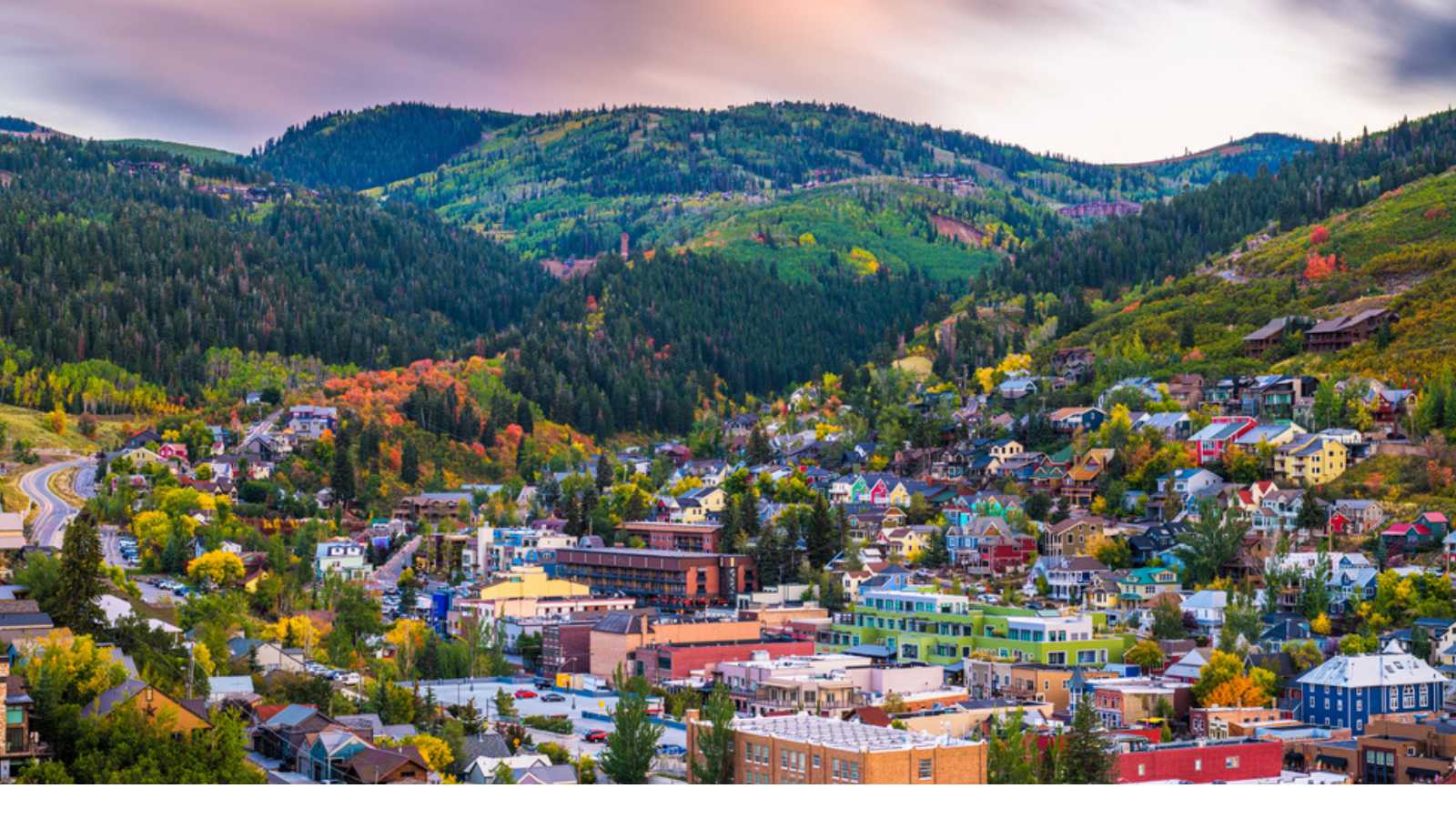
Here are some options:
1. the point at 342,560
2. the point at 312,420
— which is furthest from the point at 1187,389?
the point at 312,420

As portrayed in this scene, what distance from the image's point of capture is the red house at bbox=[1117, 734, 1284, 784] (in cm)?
2541

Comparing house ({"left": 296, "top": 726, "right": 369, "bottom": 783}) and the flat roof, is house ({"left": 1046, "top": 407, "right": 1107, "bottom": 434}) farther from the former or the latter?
house ({"left": 296, "top": 726, "right": 369, "bottom": 783})

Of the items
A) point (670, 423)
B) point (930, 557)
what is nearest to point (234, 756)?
point (930, 557)

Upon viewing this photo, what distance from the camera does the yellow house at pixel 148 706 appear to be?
846 inches

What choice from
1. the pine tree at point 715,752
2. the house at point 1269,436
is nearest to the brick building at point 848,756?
the pine tree at point 715,752

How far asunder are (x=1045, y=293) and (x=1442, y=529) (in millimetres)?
34597

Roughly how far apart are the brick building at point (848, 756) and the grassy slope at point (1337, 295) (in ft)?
88.1

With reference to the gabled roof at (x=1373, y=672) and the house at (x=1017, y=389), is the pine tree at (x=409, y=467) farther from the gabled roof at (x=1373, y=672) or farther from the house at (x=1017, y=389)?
the gabled roof at (x=1373, y=672)

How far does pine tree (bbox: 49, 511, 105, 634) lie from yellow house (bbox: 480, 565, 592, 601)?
1532 centimetres

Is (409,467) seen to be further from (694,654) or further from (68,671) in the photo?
(68,671)

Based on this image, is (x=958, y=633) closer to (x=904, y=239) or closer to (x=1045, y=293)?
(x=1045, y=293)

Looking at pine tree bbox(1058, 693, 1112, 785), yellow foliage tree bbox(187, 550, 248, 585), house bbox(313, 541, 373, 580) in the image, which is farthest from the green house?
yellow foliage tree bbox(187, 550, 248, 585)

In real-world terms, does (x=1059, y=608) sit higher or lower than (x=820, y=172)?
lower

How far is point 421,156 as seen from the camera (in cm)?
18000
